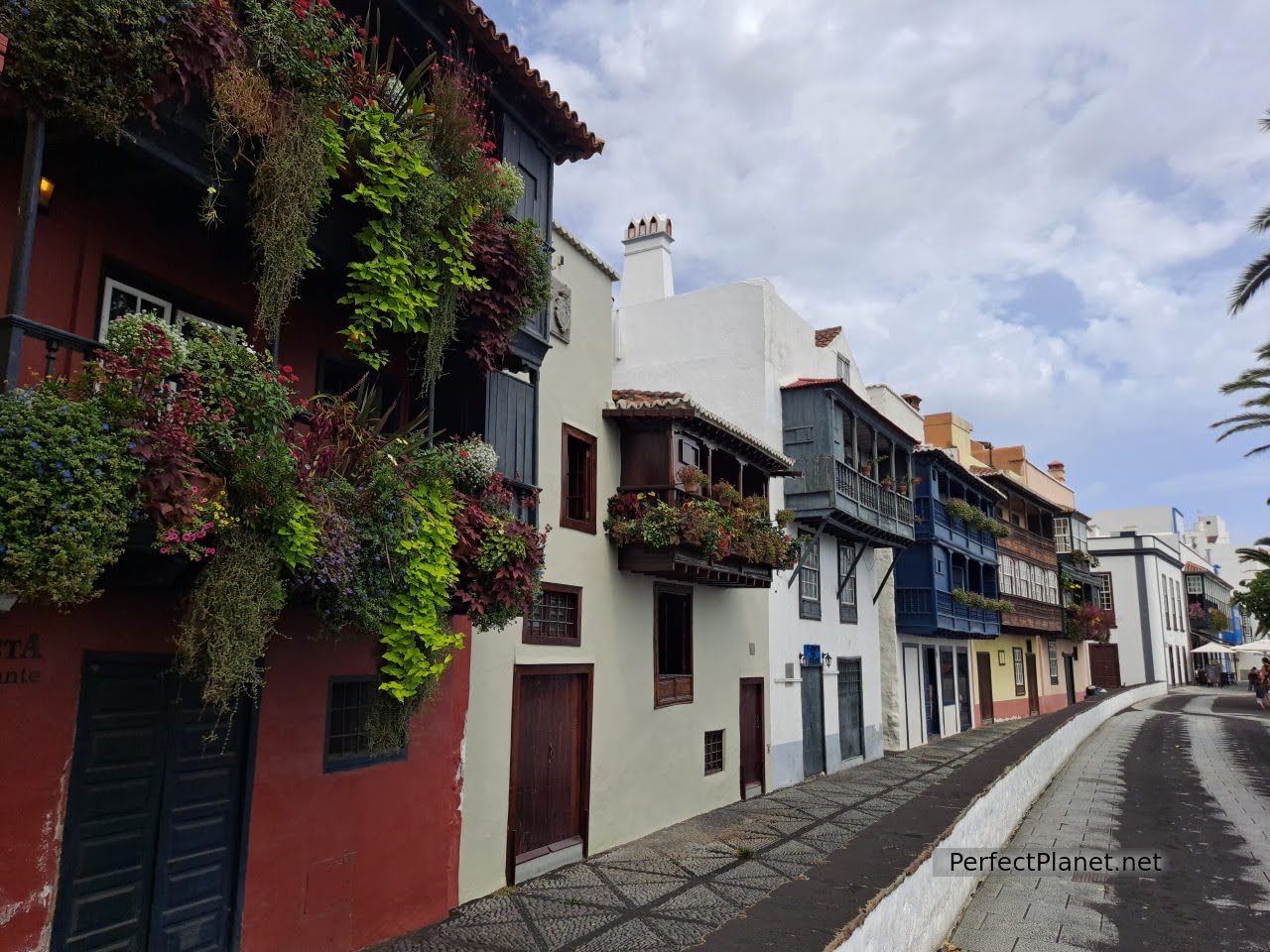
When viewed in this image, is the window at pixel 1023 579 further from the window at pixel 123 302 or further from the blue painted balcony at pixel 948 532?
the window at pixel 123 302

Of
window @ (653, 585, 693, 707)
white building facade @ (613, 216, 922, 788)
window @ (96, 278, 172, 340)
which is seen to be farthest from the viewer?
white building facade @ (613, 216, 922, 788)

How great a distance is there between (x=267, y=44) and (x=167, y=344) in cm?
255

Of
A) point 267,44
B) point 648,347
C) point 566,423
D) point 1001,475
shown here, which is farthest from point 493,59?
point 1001,475

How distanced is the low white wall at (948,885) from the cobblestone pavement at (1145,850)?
32cm

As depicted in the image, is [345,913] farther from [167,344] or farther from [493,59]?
[493,59]

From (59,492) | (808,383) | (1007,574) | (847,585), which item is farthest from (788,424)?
(1007,574)

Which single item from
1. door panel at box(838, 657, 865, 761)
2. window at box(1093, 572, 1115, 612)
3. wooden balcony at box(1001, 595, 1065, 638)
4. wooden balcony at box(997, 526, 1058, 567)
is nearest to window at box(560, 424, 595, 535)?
door panel at box(838, 657, 865, 761)

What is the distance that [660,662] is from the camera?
1429cm

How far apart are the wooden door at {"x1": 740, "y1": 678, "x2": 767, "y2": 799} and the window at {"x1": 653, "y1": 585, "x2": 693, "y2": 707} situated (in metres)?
2.26

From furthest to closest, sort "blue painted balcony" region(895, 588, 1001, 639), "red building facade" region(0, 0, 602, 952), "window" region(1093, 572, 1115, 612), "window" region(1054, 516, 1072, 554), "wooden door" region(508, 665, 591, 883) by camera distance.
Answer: "window" region(1093, 572, 1115, 612), "window" region(1054, 516, 1072, 554), "blue painted balcony" region(895, 588, 1001, 639), "wooden door" region(508, 665, 591, 883), "red building facade" region(0, 0, 602, 952)

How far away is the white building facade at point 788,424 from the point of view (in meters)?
18.5

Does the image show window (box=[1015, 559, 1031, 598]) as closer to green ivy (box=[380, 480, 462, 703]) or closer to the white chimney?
the white chimney

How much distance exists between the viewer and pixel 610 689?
1249cm

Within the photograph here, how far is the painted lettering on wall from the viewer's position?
518 centimetres
